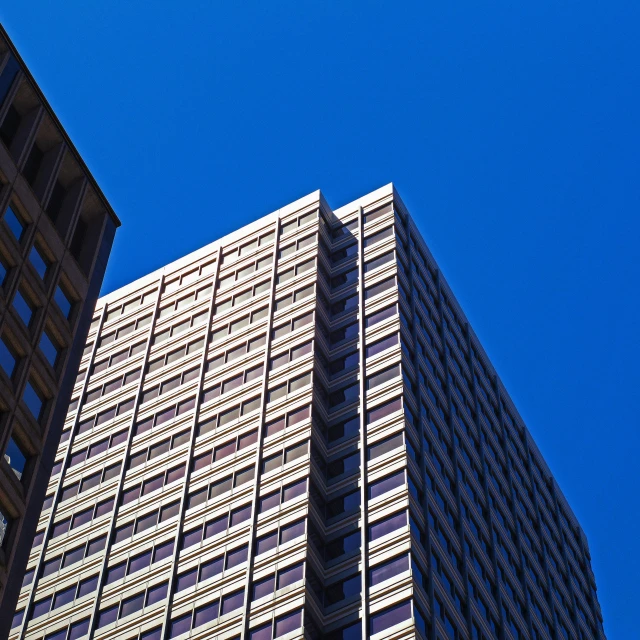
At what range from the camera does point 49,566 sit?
83.9 meters

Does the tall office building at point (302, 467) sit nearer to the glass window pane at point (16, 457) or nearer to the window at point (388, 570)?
the window at point (388, 570)

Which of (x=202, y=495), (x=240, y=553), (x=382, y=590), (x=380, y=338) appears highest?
(x=380, y=338)

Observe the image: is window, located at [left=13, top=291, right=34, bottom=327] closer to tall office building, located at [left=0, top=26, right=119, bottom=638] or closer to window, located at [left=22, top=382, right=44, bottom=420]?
tall office building, located at [left=0, top=26, right=119, bottom=638]

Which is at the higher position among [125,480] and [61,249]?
[125,480]

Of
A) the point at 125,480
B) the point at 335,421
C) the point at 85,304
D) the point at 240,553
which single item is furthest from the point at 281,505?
the point at 85,304

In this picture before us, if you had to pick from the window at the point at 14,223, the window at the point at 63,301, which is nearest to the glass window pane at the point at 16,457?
the window at the point at 63,301

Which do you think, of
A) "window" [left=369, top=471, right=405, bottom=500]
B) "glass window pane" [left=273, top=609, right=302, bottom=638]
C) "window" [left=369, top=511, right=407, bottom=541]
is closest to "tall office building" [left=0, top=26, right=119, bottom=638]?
"glass window pane" [left=273, top=609, right=302, bottom=638]

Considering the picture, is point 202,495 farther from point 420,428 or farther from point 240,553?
point 420,428

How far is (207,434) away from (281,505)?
12680 mm

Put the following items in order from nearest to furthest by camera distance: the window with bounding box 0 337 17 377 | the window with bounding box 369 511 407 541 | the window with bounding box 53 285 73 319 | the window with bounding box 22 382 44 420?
1. the window with bounding box 0 337 17 377
2. the window with bounding box 22 382 44 420
3. the window with bounding box 53 285 73 319
4. the window with bounding box 369 511 407 541

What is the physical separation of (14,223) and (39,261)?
2.15m

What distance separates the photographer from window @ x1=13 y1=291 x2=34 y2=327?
49.8m

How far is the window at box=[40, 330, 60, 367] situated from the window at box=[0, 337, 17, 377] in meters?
2.30

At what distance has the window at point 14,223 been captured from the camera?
166ft
